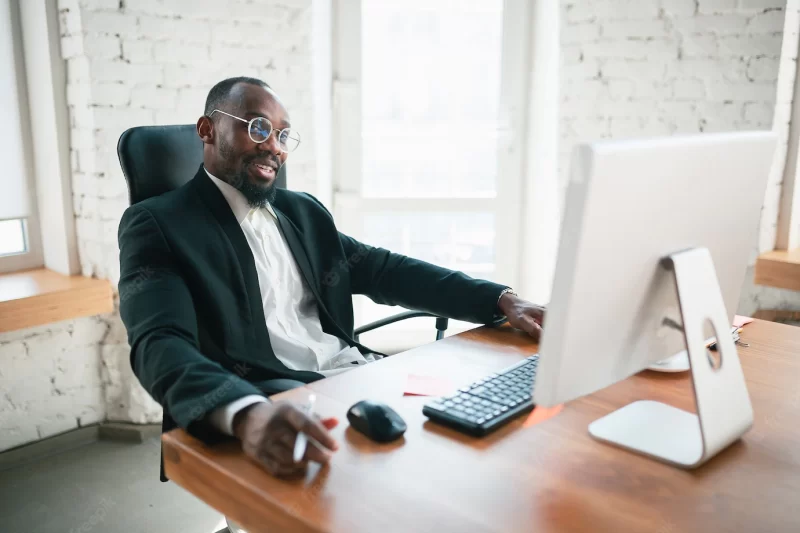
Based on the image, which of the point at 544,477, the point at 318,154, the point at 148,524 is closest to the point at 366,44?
the point at 318,154

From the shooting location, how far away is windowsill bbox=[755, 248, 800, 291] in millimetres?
2625

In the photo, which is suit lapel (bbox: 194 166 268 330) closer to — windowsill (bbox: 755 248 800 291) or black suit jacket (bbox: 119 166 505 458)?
black suit jacket (bbox: 119 166 505 458)

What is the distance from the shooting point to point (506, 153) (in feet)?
10.1

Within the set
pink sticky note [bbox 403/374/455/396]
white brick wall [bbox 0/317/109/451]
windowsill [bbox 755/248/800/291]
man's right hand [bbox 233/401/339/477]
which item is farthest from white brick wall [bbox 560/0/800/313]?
man's right hand [bbox 233/401/339/477]

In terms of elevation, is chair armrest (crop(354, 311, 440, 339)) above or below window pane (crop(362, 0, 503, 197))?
below

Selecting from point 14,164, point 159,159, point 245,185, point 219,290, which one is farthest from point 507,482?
point 14,164

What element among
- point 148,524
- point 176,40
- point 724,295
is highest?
point 176,40

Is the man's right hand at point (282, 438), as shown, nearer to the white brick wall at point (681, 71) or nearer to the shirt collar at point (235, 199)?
the shirt collar at point (235, 199)

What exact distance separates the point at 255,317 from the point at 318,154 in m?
1.39

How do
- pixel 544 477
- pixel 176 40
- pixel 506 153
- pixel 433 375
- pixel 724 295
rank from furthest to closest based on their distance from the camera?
pixel 506 153
pixel 176 40
pixel 433 375
pixel 724 295
pixel 544 477

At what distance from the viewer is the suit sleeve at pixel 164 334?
104 centimetres

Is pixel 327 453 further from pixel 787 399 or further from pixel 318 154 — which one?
pixel 318 154

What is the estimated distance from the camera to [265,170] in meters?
1.75

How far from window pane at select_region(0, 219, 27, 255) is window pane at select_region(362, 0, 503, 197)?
1358 mm
